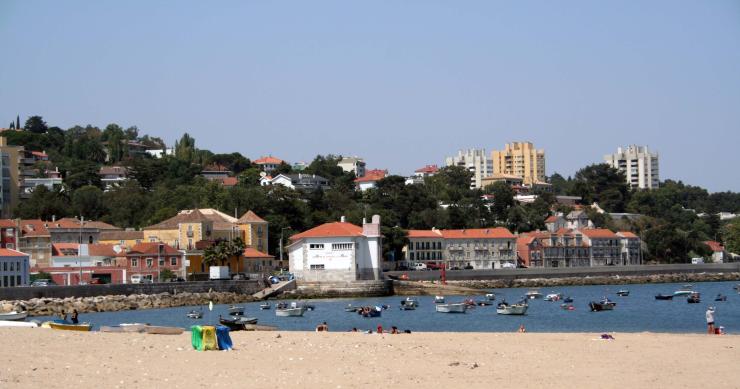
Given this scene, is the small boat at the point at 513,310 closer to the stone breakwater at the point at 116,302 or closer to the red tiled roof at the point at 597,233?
the stone breakwater at the point at 116,302

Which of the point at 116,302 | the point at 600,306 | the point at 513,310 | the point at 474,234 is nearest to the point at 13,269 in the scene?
the point at 116,302

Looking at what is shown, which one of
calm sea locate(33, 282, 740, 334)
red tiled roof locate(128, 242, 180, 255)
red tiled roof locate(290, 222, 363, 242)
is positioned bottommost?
calm sea locate(33, 282, 740, 334)

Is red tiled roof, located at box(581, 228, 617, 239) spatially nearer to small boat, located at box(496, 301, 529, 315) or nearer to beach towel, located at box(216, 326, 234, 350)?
small boat, located at box(496, 301, 529, 315)

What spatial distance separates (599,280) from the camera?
12406cm

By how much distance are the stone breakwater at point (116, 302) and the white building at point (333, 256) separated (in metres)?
7.81

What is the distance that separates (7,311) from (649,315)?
3756 centimetres

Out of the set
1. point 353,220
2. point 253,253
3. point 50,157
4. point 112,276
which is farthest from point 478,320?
point 50,157

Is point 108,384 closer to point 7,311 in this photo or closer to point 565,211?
point 7,311

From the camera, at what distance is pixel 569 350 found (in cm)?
3759

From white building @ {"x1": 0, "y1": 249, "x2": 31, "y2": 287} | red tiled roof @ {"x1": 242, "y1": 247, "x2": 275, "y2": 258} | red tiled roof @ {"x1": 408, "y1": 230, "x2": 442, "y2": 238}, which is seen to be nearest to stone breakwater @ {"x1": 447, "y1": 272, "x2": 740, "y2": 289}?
red tiled roof @ {"x1": 408, "y1": 230, "x2": 442, "y2": 238}

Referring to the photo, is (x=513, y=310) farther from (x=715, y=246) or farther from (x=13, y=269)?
(x=715, y=246)

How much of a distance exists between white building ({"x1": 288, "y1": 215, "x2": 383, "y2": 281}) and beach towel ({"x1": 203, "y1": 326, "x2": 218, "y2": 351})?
181 ft

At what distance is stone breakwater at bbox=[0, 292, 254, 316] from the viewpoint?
67.8m

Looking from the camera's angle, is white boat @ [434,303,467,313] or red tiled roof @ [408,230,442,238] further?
red tiled roof @ [408,230,442,238]
